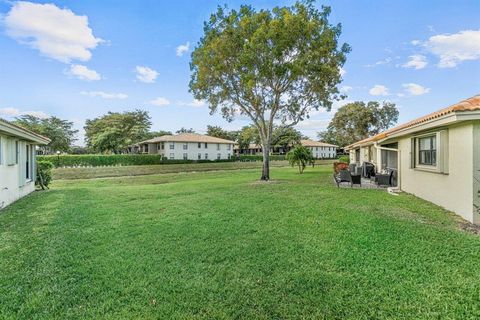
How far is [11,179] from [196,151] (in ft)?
139

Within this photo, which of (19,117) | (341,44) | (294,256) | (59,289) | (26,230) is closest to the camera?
(59,289)

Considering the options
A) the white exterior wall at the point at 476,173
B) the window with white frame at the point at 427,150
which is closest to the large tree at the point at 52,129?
the window with white frame at the point at 427,150

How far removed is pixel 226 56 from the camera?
1666cm

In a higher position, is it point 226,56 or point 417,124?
point 226,56

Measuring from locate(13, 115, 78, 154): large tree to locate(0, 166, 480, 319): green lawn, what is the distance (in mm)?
44395

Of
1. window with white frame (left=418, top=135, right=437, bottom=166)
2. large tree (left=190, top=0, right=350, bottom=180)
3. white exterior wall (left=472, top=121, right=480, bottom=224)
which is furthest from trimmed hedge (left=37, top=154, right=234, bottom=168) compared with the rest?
white exterior wall (left=472, top=121, right=480, bottom=224)

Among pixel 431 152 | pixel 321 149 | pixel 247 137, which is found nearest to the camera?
pixel 431 152

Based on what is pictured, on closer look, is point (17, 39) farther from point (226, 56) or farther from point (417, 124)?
point (417, 124)

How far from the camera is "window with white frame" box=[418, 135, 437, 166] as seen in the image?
9029 millimetres

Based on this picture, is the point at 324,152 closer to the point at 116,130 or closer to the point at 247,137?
the point at 247,137

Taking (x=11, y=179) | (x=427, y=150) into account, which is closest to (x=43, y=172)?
(x=11, y=179)

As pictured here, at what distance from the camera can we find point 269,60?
15.9 m

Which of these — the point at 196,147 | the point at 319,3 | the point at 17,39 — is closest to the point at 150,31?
the point at 17,39

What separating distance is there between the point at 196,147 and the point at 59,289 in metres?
49.5
